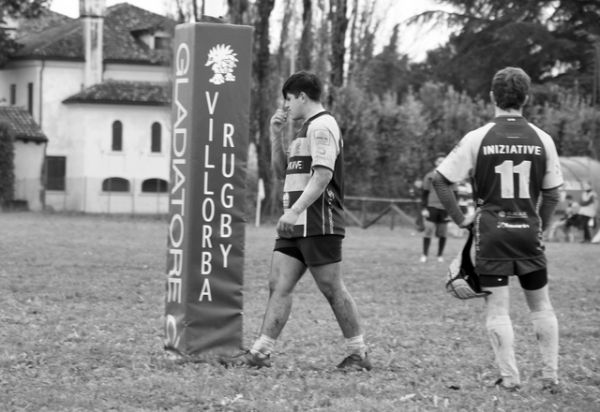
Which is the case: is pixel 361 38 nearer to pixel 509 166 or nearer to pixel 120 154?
pixel 120 154

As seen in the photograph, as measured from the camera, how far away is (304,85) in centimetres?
829

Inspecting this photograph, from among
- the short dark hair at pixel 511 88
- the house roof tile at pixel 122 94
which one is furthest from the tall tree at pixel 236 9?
the short dark hair at pixel 511 88

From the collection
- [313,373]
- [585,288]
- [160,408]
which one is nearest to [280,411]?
[160,408]

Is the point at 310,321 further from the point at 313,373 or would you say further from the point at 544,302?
the point at 544,302

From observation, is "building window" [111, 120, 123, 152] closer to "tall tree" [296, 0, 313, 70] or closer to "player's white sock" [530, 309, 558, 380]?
"tall tree" [296, 0, 313, 70]

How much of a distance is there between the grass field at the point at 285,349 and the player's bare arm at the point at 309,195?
1.02 metres

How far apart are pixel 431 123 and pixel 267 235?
19.2 m

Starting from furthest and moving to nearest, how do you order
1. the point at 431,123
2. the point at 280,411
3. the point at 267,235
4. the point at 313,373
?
the point at 431,123, the point at 267,235, the point at 313,373, the point at 280,411

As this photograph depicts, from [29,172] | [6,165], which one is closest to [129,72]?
[29,172]

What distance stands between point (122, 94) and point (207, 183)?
54842 mm

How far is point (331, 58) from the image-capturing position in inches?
1781

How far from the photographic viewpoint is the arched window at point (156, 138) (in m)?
62.8

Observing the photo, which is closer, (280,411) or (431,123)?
(280,411)

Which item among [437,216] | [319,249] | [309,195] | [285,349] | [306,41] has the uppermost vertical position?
[306,41]
